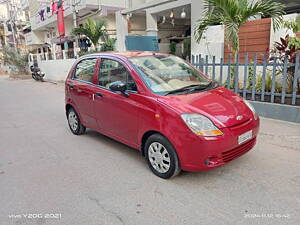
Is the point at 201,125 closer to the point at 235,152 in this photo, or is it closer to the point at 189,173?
the point at 235,152

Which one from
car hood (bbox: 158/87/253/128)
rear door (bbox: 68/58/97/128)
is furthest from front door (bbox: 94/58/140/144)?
car hood (bbox: 158/87/253/128)

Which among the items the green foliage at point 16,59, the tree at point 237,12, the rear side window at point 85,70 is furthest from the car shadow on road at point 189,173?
the green foliage at point 16,59

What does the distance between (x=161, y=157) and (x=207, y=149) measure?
66 centimetres

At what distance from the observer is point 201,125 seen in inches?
106

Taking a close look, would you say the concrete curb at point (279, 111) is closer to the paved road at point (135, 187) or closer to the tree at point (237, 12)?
the paved road at point (135, 187)

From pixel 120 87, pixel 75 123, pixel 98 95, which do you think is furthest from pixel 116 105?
pixel 75 123

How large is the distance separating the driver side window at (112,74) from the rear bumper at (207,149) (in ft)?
3.65

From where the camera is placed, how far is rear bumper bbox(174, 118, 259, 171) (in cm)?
265

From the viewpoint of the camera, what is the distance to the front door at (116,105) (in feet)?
11.0

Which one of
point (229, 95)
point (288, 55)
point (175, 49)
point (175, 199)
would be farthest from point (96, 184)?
point (175, 49)

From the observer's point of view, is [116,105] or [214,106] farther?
[116,105]

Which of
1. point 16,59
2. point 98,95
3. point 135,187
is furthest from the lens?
point 16,59

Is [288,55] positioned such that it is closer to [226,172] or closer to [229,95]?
[229,95]

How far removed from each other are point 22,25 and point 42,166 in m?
43.5
